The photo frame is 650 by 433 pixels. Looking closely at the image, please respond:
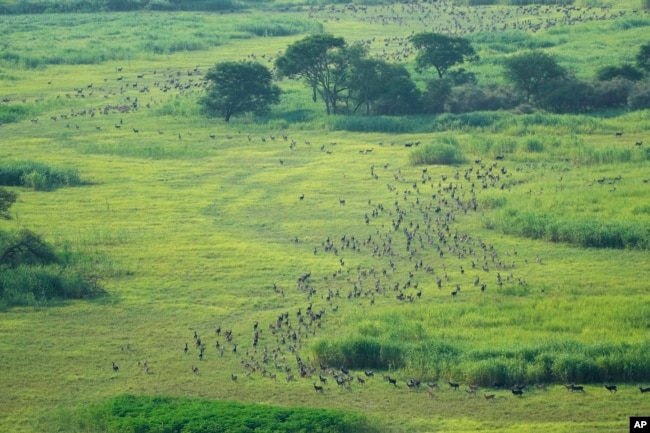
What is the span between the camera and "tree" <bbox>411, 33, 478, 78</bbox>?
70.3m

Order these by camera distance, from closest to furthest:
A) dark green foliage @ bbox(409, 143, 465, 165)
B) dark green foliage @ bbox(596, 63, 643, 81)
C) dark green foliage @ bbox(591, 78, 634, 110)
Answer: dark green foliage @ bbox(409, 143, 465, 165), dark green foliage @ bbox(591, 78, 634, 110), dark green foliage @ bbox(596, 63, 643, 81)

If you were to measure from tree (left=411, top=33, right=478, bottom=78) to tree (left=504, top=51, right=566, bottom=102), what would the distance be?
556 centimetres

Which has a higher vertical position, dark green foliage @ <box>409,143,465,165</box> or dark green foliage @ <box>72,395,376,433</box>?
dark green foliage @ <box>409,143,465,165</box>

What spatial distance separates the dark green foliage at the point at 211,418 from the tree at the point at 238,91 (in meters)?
38.4

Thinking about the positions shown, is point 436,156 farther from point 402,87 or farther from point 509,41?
point 509,41

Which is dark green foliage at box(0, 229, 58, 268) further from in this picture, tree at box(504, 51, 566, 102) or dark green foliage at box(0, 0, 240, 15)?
dark green foliage at box(0, 0, 240, 15)

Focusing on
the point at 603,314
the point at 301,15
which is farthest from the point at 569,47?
the point at 603,314

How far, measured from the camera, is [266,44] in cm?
9106

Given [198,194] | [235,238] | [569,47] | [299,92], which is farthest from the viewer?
[569,47]

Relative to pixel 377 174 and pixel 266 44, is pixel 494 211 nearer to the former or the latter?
pixel 377 174

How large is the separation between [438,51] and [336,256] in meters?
31.5

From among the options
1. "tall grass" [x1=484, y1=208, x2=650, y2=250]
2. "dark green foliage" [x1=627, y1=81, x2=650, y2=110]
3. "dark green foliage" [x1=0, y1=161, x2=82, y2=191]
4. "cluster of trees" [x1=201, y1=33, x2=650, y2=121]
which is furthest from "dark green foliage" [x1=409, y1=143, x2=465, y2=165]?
"dark green foliage" [x1=0, y1=161, x2=82, y2=191]

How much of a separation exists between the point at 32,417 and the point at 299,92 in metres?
44.9

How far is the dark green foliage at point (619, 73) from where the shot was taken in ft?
216
